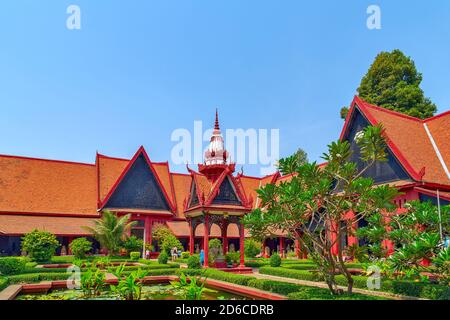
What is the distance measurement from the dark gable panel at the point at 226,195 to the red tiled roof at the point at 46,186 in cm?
1568

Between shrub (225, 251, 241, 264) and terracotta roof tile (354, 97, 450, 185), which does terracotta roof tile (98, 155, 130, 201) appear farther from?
terracotta roof tile (354, 97, 450, 185)

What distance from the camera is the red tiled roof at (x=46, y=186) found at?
31594 millimetres

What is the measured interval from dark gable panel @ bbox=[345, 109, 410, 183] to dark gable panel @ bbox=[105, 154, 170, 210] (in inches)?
753

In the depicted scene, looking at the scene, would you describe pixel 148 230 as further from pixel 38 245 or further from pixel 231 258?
pixel 231 258

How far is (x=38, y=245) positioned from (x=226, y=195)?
1258 cm

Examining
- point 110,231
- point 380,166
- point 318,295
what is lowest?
point 318,295

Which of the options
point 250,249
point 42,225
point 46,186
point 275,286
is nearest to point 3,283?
point 275,286

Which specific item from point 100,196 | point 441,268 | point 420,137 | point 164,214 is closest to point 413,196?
point 420,137

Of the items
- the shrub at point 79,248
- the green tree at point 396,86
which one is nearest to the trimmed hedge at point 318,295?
the shrub at point 79,248

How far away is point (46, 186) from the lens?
33906 mm

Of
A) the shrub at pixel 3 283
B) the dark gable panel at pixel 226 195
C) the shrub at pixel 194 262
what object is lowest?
the shrub at pixel 194 262

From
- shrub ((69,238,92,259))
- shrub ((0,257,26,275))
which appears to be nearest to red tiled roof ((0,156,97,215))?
shrub ((69,238,92,259))

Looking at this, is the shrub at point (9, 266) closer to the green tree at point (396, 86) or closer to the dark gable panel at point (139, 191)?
the dark gable panel at point (139, 191)
